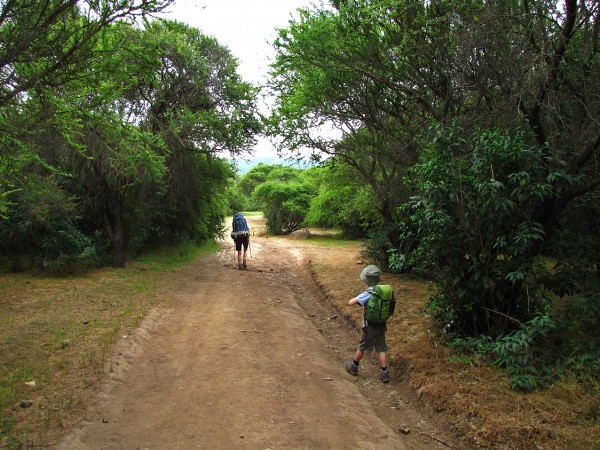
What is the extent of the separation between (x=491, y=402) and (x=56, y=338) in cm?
602

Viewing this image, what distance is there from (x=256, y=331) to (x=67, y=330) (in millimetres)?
3041

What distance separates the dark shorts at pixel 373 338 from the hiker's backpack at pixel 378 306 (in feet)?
0.34

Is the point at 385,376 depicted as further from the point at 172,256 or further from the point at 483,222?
the point at 172,256

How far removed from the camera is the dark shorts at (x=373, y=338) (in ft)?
18.7

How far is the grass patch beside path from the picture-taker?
402 cm

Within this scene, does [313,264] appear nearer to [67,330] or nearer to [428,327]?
[428,327]

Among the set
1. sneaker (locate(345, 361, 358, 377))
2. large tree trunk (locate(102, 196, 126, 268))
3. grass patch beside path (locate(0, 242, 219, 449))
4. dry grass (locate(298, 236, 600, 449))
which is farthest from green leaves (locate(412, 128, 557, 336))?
large tree trunk (locate(102, 196, 126, 268))

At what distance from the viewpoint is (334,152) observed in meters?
13.2

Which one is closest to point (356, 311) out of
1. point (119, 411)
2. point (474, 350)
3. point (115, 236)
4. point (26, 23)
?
point (474, 350)

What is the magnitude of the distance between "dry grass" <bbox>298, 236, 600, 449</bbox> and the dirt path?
0.31 metres

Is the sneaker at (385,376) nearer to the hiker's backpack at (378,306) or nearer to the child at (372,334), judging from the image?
the child at (372,334)

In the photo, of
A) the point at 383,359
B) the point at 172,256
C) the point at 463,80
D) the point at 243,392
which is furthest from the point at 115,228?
the point at 463,80

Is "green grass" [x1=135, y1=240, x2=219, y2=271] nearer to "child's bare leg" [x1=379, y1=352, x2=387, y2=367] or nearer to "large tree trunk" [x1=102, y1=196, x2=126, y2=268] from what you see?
"large tree trunk" [x1=102, y1=196, x2=126, y2=268]

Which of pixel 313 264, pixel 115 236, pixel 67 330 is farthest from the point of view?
pixel 313 264
